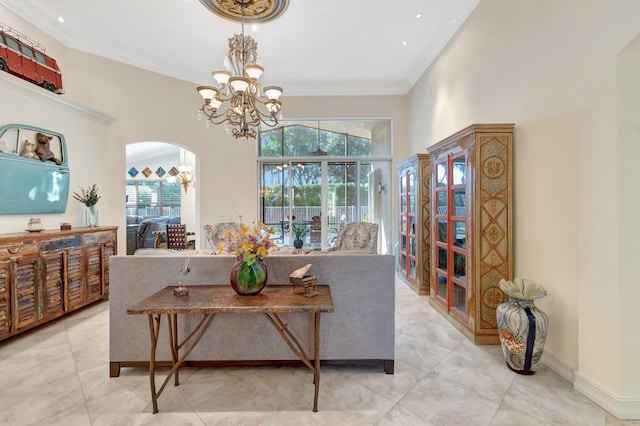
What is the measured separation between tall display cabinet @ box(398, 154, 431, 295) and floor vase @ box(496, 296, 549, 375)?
7.05ft

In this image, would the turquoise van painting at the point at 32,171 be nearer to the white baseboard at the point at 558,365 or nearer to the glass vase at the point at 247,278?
the glass vase at the point at 247,278

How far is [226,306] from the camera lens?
1.86 metres

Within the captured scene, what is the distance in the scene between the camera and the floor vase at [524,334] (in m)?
2.31

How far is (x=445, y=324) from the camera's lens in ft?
11.3

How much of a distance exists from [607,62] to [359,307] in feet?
8.11

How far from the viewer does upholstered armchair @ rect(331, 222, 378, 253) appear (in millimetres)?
4398

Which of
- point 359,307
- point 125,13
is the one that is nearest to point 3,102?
point 125,13

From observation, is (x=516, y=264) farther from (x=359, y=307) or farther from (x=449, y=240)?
(x=359, y=307)

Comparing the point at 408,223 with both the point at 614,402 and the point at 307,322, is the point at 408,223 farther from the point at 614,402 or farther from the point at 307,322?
the point at 614,402

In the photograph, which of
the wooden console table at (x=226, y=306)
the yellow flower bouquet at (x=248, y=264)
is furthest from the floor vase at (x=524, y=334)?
the yellow flower bouquet at (x=248, y=264)

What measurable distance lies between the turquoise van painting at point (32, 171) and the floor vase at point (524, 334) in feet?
17.4

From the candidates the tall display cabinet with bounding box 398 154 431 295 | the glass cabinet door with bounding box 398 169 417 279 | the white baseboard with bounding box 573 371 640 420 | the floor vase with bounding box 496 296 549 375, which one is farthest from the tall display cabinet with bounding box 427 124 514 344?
the glass cabinet door with bounding box 398 169 417 279

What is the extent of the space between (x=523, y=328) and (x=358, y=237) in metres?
2.44

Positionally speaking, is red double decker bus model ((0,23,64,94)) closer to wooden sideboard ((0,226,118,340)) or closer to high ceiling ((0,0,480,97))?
high ceiling ((0,0,480,97))
